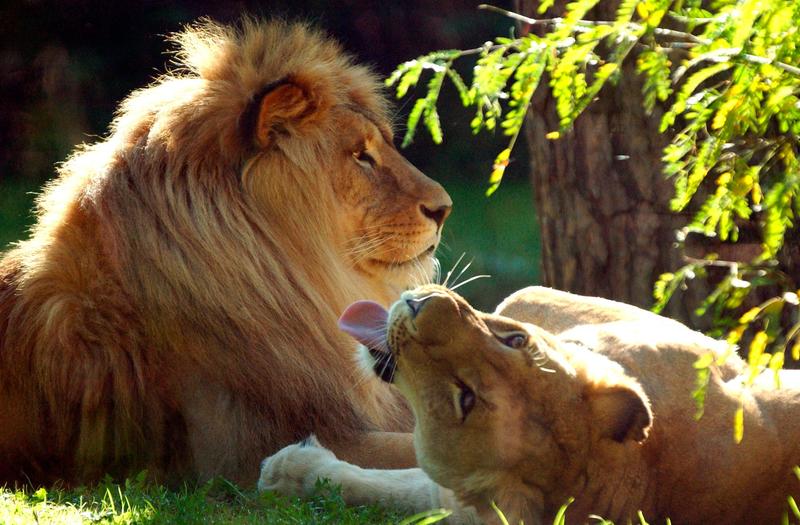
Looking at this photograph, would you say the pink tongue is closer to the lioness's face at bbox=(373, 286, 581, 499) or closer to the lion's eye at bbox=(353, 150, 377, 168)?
the lioness's face at bbox=(373, 286, 581, 499)

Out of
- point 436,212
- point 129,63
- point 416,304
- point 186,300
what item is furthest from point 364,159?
point 129,63

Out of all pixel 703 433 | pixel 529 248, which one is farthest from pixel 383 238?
pixel 529 248

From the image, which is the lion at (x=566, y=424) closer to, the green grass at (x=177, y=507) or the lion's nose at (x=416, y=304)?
the lion's nose at (x=416, y=304)

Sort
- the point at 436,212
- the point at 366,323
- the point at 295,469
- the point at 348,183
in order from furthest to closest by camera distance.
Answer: the point at 436,212 → the point at 348,183 → the point at 295,469 → the point at 366,323

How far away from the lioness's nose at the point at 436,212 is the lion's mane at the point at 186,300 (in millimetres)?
362

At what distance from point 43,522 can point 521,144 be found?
31.3ft

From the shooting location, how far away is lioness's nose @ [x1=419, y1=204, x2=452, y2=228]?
182 inches

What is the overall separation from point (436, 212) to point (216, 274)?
89 cm

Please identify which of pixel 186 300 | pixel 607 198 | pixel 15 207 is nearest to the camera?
pixel 186 300

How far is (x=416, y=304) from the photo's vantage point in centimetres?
296

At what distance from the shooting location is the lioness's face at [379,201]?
15.0ft

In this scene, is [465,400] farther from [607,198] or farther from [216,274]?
[607,198]

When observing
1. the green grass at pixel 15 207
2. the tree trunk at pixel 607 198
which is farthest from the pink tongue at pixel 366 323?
the green grass at pixel 15 207

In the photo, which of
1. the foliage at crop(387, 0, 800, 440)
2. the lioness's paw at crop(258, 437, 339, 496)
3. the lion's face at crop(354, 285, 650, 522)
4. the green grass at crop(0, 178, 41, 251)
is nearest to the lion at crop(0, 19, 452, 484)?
the lioness's paw at crop(258, 437, 339, 496)
